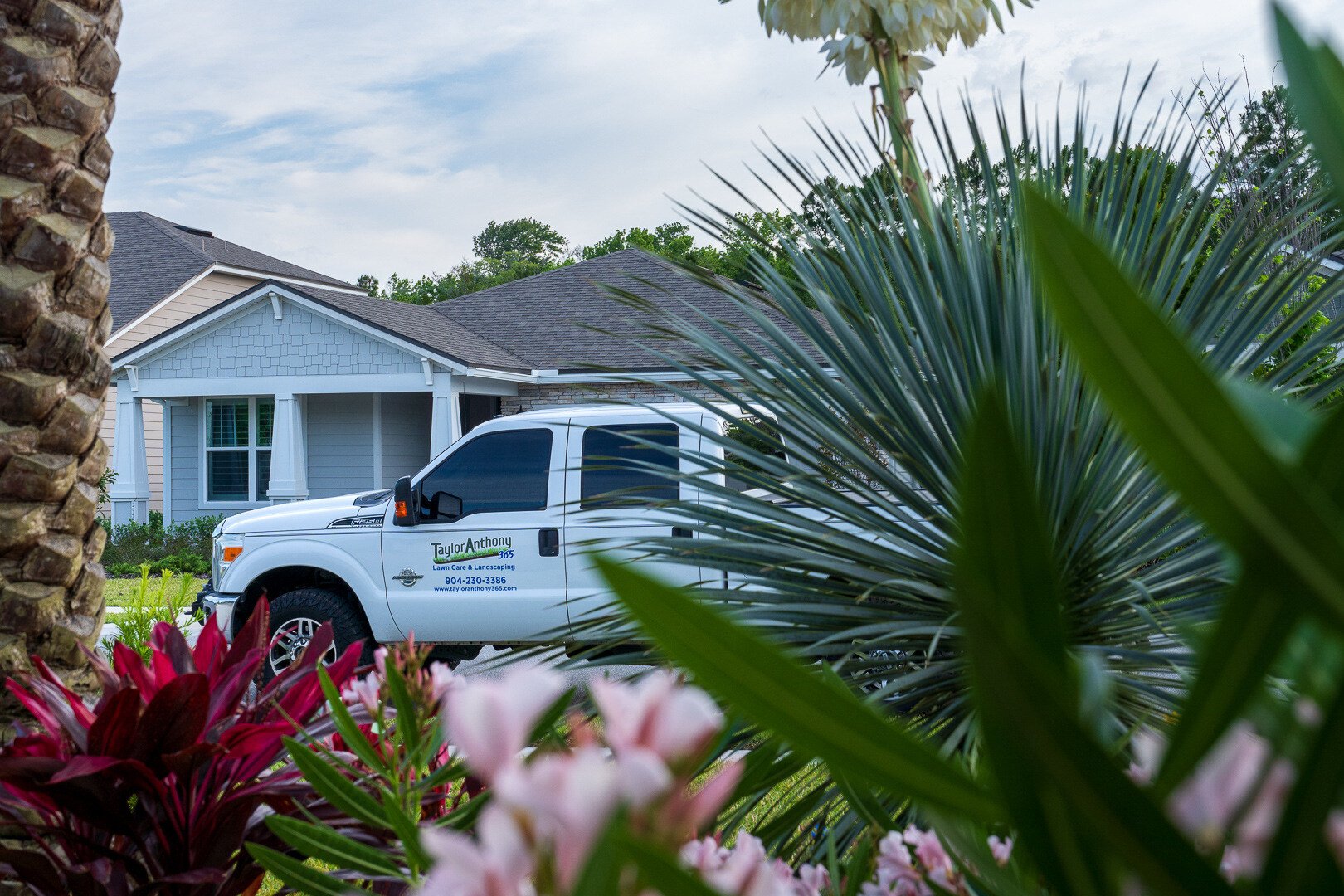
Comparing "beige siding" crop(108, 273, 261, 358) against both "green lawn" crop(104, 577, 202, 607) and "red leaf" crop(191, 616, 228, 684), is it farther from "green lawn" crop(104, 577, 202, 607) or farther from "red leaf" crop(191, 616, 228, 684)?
"red leaf" crop(191, 616, 228, 684)

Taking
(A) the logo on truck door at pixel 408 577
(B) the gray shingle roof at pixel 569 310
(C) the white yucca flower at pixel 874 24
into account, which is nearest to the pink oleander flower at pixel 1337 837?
(C) the white yucca flower at pixel 874 24

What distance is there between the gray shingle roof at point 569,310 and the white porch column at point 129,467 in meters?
5.92

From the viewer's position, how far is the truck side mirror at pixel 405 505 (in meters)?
8.18

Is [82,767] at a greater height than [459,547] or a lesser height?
greater

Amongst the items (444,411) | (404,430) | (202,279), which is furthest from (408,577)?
(202,279)

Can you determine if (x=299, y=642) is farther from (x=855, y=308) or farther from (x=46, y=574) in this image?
(x=855, y=308)

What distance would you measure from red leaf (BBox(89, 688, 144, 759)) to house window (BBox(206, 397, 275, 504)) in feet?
62.2

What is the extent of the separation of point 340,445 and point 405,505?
12.1 metres

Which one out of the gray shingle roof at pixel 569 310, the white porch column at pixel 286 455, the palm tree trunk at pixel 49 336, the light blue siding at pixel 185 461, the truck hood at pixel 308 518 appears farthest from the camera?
the light blue siding at pixel 185 461

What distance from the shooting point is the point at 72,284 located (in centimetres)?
262

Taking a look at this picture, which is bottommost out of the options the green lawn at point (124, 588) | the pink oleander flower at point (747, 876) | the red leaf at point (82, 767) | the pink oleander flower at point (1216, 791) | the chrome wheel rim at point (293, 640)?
the green lawn at point (124, 588)

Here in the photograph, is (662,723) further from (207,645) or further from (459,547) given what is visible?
(459,547)

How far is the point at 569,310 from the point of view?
2117 cm

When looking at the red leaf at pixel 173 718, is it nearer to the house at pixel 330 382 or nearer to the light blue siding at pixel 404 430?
the house at pixel 330 382
